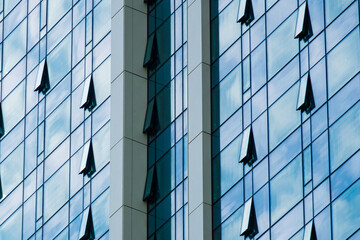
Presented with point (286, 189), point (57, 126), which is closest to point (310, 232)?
point (286, 189)

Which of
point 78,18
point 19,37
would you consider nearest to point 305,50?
point 78,18

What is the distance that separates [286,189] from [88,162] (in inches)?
506

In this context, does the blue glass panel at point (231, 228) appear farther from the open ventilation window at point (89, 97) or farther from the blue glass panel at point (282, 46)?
the open ventilation window at point (89, 97)

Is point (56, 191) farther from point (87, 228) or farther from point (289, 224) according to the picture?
point (289, 224)

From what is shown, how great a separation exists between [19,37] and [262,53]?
19272mm

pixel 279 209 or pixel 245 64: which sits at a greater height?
pixel 245 64

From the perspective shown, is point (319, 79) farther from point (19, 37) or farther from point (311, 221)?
point (19, 37)

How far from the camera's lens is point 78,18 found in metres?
68.5

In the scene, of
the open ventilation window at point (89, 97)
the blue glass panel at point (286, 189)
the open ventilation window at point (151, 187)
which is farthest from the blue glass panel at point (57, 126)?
the blue glass panel at point (286, 189)

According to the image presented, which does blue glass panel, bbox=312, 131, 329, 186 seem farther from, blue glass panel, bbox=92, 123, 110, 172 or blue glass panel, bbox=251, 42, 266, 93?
blue glass panel, bbox=92, 123, 110, 172

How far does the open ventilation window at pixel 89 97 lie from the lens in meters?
65.7

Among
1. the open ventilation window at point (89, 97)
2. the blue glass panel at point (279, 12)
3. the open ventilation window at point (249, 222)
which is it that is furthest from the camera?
the open ventilation window at point (89, 97)

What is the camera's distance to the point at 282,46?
56375 mm

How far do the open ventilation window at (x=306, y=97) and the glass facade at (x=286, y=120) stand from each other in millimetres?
124
